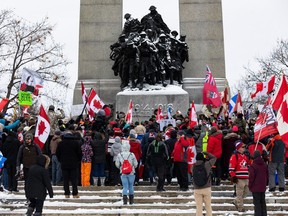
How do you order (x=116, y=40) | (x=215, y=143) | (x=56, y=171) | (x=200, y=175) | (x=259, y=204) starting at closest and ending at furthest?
1. (x=200, y=175)
2. (x=259, y=204)
3. (x=215, y=143)
4. (x=56, y=171)
5. (x=116, y=40)

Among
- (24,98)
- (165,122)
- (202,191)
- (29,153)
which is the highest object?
(24,98)

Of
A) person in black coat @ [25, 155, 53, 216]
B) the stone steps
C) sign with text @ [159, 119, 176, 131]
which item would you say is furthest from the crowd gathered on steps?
sign with text @ [159, 119, 176, 131]

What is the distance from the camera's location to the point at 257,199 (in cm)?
1072

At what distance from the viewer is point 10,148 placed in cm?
1321

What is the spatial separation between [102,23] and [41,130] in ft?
44.3

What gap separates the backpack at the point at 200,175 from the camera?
10258mm

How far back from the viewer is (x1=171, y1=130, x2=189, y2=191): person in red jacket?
1332 centimetres

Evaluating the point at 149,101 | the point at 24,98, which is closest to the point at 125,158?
the point at 24,98

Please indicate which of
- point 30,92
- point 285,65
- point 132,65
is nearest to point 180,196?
point 30,92

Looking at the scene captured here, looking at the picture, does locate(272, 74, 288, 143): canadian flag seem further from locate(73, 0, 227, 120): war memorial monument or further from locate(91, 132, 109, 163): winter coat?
locate(73, 0, 227, 120): war memorial monument

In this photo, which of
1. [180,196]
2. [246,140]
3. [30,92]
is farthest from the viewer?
[30,92]

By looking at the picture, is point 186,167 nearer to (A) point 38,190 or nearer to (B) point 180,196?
(B) point 180,196

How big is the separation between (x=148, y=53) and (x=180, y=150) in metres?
8.74

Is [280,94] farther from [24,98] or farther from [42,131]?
[24,98]
